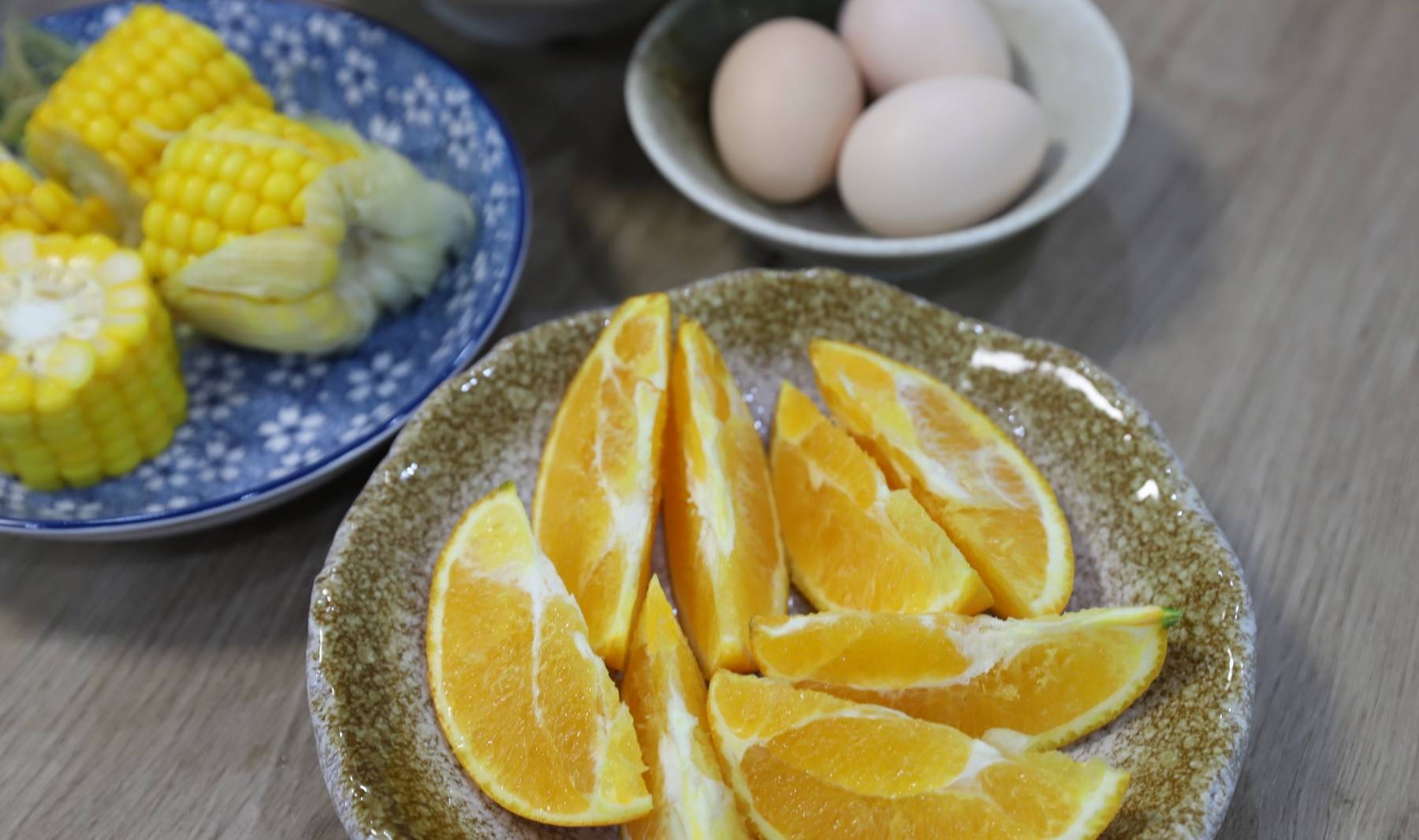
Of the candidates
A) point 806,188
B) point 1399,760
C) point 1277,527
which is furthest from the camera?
point 806,188

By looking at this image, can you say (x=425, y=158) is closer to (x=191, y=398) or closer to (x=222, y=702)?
(x=191, y=398)

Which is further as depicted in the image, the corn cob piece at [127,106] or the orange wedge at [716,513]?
the corn cob piece at [127,106]

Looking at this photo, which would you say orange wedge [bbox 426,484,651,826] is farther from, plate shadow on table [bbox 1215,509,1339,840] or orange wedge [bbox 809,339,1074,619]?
plate shadow on table [bbox 1215,509,1339,840]

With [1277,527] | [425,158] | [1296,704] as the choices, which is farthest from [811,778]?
[425,158]

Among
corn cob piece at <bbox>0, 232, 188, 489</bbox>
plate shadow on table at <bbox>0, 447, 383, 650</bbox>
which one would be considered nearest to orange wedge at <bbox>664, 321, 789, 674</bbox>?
plate shadow on table at <bbox>0, 447, 383, 650</bbox>

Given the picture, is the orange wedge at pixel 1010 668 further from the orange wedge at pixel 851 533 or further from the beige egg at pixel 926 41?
the beige egg at pixel 926 41

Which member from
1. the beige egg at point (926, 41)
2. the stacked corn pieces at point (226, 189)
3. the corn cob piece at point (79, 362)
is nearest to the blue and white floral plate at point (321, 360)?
the corn cob piece at point (79, 362)

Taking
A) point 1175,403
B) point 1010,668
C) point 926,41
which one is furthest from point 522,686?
point 926,41
